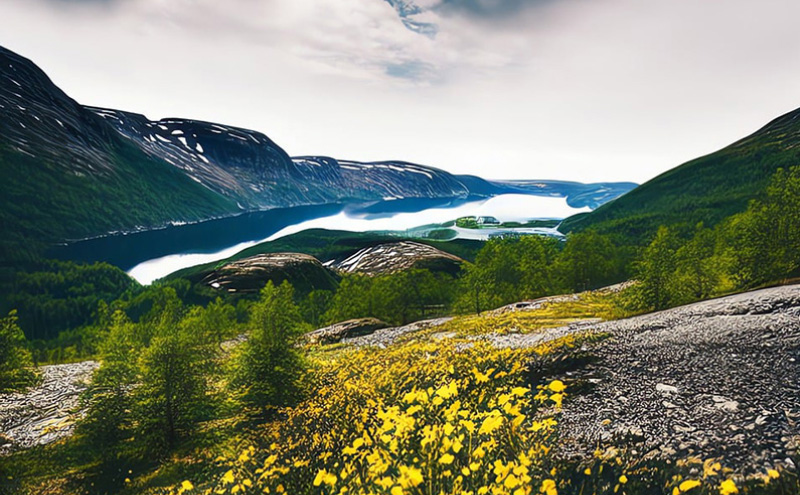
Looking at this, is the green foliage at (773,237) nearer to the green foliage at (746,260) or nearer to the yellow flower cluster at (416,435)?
the green foliage at (746,260)

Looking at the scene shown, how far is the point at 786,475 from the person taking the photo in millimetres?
7051

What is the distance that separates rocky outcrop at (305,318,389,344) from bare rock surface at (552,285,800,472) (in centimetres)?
4163

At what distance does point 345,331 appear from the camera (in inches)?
2201

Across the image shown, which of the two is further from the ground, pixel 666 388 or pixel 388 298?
pixel 666 388

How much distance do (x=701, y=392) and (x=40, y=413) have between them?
58.4 metres

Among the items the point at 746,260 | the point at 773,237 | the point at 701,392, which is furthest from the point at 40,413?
the point at 773,237

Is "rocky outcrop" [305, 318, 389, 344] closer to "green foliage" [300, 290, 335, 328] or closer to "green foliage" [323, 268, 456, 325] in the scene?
"green foliage" [323, 268, 456, 325]

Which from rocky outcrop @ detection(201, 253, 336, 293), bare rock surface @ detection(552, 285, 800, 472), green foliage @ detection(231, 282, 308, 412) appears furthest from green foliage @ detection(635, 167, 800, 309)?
rocky outcrop @ detection(201, 253, 336, 293)

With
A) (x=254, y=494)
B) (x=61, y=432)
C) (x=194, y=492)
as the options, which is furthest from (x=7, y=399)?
(x=254, y=494)

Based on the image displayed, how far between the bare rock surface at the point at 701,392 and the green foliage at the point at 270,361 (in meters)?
13.8

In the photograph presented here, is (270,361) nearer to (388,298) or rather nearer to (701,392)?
(701,392)

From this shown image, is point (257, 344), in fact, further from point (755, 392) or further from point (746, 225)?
point (746, 225)

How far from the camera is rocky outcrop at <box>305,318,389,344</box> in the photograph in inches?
2121

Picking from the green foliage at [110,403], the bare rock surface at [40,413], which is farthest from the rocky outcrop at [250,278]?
the green foliage at [110,403]
